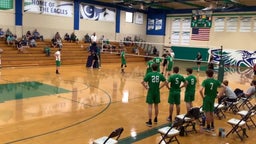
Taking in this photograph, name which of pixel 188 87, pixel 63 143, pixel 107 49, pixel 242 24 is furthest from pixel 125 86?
pixel 242 24

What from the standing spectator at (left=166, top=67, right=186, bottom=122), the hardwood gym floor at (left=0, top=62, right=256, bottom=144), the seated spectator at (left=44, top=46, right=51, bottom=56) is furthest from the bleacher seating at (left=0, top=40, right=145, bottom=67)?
Answer: the standing spectator at (left=166, top=67, right=186, bottom=122)

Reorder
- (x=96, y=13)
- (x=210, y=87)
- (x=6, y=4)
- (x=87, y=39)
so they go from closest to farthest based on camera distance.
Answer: (x=210, y=87) → (x=6, y=4) → (x=87, y=39) → (x=96, y=13)

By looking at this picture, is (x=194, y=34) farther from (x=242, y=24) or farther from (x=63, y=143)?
(x=63, y=143)

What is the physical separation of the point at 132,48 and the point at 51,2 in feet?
33.3

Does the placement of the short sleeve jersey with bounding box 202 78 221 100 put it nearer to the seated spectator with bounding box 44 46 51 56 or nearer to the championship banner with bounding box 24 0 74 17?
the seated spectator with bounding box 44 46 51 56

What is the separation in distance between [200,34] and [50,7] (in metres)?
16.6

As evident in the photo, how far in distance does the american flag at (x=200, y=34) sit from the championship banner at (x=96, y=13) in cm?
947

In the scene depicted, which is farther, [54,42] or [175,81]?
[54,42]

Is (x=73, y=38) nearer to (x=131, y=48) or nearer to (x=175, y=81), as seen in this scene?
(x=131, y=48)

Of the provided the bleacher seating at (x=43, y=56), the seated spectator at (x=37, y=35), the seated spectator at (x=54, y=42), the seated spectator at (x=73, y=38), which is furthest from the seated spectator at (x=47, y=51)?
the seated spectator at (x=73, y=38)

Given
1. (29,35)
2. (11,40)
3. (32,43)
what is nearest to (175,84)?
(11,40)

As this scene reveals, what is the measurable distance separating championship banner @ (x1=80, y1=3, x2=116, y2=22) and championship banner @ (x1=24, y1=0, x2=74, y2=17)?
1.43 m

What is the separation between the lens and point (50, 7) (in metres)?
25.4

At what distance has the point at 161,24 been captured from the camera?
34.0 m
